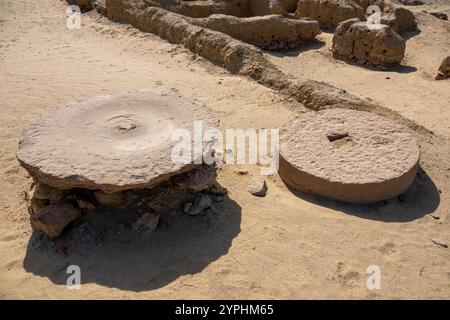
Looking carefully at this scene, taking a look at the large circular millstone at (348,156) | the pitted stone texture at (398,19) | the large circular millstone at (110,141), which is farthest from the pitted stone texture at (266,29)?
the large circular millstone at (110,141)

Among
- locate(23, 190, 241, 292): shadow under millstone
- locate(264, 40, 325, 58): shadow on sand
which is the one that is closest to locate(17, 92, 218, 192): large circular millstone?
locate(23, 190, 241, 292): shadow under millstone

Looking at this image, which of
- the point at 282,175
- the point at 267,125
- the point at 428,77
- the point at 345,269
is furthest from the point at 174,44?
the point at 345,269

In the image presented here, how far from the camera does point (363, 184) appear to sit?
3.99 meters

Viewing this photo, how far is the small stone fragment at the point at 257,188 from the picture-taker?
13.9ft

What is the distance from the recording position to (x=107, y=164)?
3502 mm

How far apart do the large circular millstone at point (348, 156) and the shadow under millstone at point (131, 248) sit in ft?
2.74

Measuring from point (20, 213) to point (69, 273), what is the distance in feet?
3.48

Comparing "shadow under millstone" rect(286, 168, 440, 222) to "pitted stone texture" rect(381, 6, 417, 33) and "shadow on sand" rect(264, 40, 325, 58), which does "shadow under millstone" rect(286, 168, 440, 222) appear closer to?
"shadow on sand" rect(264, 40, 325, 58)

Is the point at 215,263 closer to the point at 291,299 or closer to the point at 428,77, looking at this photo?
the point at 291,299

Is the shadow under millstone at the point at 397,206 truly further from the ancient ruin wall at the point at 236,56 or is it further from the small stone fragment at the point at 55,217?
the small stone fragment at the point at 55,217

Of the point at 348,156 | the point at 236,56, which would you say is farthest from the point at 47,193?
the point at 236,56

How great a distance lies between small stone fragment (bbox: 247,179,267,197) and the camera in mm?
4246

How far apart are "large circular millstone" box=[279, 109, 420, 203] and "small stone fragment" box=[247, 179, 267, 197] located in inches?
10.3

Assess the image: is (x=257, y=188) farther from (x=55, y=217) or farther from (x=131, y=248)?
(x=55, y=217)
